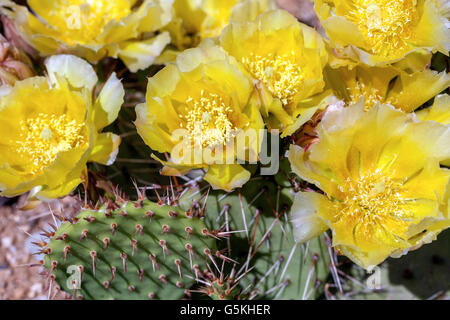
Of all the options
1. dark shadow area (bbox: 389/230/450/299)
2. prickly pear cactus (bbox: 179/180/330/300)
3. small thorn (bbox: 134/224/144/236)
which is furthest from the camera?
dark shadow area (bbox: 389/230/450/299)

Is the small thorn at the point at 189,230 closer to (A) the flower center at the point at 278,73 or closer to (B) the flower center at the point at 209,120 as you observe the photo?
(B) the flower center at the point at 209,120

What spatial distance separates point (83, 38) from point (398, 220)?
0.95 m

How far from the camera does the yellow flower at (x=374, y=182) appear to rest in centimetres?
102

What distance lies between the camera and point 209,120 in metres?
1.13

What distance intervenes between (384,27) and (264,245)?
62cm

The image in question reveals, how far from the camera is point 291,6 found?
193 centimetres

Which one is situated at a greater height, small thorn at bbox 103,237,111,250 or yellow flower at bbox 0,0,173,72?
yellow flower at bbox 0,0,173,72

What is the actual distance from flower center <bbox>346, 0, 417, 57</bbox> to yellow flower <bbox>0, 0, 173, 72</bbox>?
512 millimetres

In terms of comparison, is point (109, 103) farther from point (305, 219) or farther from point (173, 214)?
point (305, 219)

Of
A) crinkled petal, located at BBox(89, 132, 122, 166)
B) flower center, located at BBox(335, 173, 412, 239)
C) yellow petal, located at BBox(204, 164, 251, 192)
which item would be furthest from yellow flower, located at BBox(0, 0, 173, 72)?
flower center, located at BBox(335, 173, 412, 239)

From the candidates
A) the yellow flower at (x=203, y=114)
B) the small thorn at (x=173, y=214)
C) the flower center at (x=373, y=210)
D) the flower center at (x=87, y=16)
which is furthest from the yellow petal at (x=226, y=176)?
the flower center at (x=87, y=16)

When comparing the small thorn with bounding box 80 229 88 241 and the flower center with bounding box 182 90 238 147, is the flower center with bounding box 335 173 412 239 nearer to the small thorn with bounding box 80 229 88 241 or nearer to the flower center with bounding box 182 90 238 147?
the flower center with bounding box 182 90 238 147

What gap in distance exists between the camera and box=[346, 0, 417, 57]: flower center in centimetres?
116
